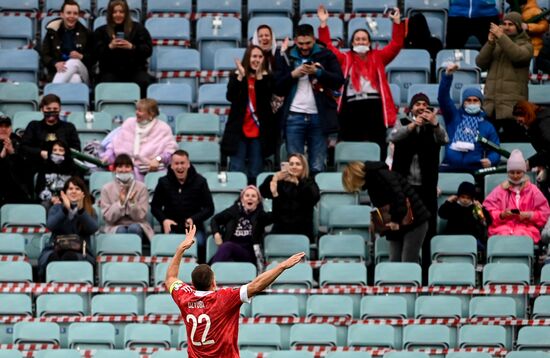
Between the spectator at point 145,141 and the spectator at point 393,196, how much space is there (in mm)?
2223

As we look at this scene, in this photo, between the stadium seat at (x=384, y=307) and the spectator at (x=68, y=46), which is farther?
the spectator at (x=68, y=46)

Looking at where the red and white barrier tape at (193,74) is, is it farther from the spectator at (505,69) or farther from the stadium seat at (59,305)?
the stadium seat at (59,305)

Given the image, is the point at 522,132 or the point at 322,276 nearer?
Answer: the point at 322,276

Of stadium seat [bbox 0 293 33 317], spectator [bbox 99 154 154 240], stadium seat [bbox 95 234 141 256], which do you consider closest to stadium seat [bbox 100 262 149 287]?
stadium seat [bbox 95 234 141 256]

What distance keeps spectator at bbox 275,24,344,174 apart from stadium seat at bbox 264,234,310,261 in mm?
1439

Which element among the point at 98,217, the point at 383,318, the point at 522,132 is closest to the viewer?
the point at 383,318

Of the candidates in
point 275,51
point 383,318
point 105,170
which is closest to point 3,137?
point 105,170

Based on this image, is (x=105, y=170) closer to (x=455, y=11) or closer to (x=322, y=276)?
(x=322, y=276)

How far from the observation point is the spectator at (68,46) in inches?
898

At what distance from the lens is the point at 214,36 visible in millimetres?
23609

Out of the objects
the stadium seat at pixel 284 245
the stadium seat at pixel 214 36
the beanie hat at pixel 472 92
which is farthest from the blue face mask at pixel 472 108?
the stadium seat at pixel 214 36

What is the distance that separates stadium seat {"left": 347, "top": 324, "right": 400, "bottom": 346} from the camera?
756 inches

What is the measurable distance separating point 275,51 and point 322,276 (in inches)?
119

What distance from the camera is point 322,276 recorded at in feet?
65.7
